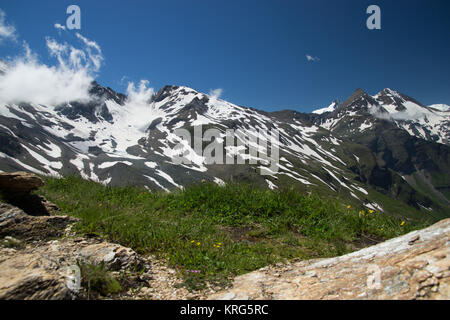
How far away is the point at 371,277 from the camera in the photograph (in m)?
3.10

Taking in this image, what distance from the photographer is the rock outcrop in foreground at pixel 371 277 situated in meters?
2.56

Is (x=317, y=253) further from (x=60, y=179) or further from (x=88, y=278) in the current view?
(x=60, y=179)

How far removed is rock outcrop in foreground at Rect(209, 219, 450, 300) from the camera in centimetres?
256

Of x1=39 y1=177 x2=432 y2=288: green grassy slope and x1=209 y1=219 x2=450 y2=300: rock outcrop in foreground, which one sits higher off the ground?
x1=39 y1=177 x2=432 y2=288: green grassy slope

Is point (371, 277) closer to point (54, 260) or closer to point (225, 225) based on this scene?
point (225, 225)

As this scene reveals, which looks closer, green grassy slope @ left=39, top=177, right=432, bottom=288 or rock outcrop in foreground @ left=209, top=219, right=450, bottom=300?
rock outcrop in foreground @ left=209, top=219, right=450, bottom=300

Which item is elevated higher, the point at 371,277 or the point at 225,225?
the point at 225,225

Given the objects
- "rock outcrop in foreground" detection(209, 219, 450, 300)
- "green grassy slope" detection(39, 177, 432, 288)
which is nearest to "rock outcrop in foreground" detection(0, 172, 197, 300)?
"green grassy slope" detection(39, 177, 432, 288)

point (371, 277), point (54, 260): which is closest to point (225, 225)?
point (54, 260)

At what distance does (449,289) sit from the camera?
7.64 ft

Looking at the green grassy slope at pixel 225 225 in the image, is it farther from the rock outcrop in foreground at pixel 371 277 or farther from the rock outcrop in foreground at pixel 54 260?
the rock outcrop in foreground at pixel 371 277

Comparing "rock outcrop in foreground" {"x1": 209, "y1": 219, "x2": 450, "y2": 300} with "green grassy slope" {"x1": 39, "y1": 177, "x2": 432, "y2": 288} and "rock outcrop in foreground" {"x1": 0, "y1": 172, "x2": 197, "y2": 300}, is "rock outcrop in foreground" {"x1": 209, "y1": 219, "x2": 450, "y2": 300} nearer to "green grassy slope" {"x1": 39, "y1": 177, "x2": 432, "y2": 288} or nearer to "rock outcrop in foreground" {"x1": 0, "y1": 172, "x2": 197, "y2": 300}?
"green grassy slope" {"x1": 39, "y1": 177, "x2": 432, "y2": 288}
